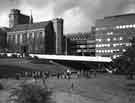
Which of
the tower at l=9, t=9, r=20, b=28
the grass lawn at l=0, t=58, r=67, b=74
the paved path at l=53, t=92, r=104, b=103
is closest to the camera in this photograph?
the paved path at l=53, t=92, r=104, b=103

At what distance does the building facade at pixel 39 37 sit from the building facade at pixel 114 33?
1609 inches

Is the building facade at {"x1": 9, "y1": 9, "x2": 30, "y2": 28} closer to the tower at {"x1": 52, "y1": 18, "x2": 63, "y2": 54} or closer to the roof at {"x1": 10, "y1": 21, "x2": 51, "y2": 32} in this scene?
the roof at {"x1": 10, "y1": 21, "x2": 51, "y2": 32}

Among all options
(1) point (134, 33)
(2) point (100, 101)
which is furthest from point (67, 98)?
(1) point (134, 33)

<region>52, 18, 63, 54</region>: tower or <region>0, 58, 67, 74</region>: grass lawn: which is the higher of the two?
<region>52, 18, 63, 54</region>: tower

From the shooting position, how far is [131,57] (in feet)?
109

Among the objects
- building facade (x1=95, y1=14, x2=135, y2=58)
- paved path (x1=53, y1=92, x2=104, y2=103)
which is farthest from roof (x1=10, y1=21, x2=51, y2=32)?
paved path (x1=53, y1=92, x2=104, y2=103)

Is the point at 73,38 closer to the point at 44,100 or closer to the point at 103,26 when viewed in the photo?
Result: the point at 103,26

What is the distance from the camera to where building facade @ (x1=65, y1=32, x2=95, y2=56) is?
14162cm

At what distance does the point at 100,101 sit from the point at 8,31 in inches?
5585

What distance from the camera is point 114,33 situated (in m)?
107

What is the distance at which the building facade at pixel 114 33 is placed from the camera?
102438mm

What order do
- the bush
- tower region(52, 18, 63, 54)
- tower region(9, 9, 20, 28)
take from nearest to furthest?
the bush
tower region(52, 18, 63, 54)
tower region(9, 9, 20, 28)

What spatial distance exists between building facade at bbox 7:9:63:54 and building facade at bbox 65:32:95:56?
7.74 metres

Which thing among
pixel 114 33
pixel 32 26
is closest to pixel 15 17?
pixel 32 26
